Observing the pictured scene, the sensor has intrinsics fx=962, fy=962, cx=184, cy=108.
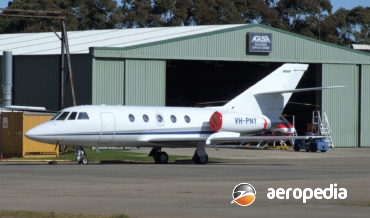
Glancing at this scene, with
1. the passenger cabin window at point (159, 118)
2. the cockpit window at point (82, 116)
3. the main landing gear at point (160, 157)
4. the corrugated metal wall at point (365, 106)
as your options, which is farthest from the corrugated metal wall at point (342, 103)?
the cockpit window at point (82, 116)

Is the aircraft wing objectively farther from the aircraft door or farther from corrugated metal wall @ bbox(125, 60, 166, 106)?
corrugated metal wall @ bbox(125, 60, 166, 106)

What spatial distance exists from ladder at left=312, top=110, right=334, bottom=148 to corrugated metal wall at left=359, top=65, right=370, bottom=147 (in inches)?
98.0

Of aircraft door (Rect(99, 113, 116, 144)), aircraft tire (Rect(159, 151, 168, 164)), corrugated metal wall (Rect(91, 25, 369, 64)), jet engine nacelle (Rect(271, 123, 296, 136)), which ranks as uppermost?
corrugated metal wall (Rect(91, 25, 369, 64))

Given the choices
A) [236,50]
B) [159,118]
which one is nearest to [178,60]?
[236,50]

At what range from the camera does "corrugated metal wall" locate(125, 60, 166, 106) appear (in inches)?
2040

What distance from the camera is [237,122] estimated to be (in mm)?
40094

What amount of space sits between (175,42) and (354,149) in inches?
489

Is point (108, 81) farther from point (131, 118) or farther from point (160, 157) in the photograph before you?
point (131, 118)

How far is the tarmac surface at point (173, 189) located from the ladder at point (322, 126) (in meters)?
18.7

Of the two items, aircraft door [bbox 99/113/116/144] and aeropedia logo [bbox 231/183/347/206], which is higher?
aircraft door [bbox 99/113/116/144]

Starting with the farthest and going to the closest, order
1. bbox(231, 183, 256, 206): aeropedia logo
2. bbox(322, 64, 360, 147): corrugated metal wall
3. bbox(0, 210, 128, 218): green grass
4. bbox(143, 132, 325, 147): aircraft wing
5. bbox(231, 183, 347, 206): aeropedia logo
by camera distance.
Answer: bbox(322, 64, 360, 147): corrugated metal wall, bbox(143, 132, 325, 147): aircraft wing, bbox(231, 183, 347, 206): aeropedia logo, bbox(231, 183, 256, 206): aeropedia logo, bbox(0, 210, 128, 218): green grass

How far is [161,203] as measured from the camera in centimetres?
2025

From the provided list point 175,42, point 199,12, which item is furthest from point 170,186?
point 199,12

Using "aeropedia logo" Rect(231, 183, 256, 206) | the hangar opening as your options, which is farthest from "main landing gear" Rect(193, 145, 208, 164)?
the hangar opening
